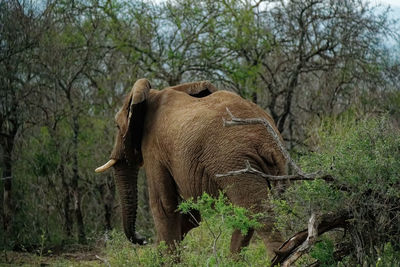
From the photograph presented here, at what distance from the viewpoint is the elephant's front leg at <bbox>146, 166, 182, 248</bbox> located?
28.3 feet

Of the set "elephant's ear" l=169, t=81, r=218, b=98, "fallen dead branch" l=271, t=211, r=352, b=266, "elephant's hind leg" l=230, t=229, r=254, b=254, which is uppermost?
"elephant's ear" l=169, t=81, r=218, b=98

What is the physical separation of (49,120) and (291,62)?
213 inches

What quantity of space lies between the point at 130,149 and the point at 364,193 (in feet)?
15.1

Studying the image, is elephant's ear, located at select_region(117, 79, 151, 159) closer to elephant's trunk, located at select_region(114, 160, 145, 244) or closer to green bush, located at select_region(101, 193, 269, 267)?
elephant's trunk, located at select_region(114, 160, 145, 244)

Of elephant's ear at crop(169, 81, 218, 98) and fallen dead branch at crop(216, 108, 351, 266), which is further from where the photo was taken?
elephant's ear at crop(169, 81, 218, 98)

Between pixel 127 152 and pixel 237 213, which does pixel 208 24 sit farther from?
pixel 237 213

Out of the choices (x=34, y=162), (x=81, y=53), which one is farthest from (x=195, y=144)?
(x=81, y=53)

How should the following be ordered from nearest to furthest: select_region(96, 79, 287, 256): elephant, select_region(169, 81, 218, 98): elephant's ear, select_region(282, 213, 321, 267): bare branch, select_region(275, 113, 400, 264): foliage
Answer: select_region(282, 213, 321, 267): bare branch → select_region(275, 113, 400, 264): foliage → select_region(96, 79, 287, 256): elephant → select_region(169, 81, 218, 98): elephant's ear

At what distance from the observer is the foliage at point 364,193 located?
16.6 ft

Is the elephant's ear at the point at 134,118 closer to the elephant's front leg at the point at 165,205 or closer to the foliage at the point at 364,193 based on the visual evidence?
the elephant's front leg at the point at 165,205

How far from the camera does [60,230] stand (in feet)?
46.4

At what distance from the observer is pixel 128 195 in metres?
9.80

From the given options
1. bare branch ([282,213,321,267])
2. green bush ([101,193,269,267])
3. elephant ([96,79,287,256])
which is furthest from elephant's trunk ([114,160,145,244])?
bare branch ([282,213,321,267])

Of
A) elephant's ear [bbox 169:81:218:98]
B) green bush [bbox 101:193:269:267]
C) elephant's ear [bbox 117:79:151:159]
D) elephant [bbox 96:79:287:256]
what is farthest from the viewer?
elephant's ear [bbox 169:81:218:98]
